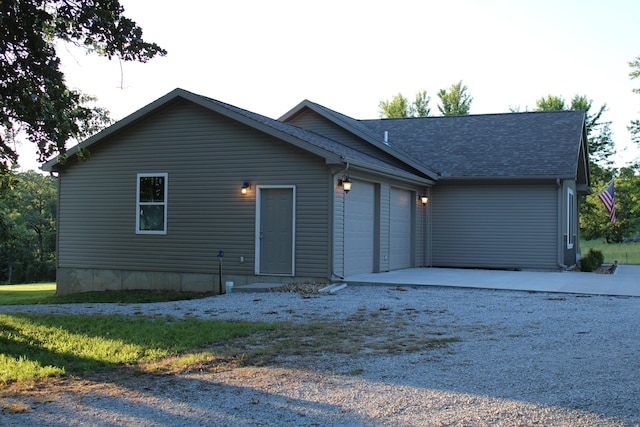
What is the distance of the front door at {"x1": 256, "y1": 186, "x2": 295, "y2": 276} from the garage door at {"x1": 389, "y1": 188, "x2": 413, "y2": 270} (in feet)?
11.5

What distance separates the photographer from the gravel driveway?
437cm

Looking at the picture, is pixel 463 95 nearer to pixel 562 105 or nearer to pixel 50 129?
pixel 562 105

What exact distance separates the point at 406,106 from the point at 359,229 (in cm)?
4362

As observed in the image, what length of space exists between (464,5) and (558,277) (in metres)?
6.43

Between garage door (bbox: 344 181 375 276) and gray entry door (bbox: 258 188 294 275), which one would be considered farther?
garage door (bbox: 344 181 375 276)

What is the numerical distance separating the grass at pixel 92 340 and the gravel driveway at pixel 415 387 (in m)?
0.68

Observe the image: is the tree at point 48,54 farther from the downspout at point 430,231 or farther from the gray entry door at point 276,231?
the downspout at point 430,231

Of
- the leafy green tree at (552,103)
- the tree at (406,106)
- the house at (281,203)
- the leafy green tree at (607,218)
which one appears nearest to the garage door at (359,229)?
the house at (281,203)

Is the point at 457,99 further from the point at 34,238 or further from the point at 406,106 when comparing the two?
the point at 34,238

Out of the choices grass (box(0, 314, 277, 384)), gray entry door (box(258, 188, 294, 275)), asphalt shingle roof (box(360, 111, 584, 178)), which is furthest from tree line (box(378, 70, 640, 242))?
grass (box(0, 314, 277, 384))

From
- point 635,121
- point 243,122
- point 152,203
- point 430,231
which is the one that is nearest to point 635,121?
point 635,121

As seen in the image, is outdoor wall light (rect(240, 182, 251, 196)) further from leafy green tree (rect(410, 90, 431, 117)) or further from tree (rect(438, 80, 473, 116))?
leafy green tree (rect(410, 90, 431, 117))

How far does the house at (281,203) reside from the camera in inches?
517

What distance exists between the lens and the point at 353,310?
9.51m
